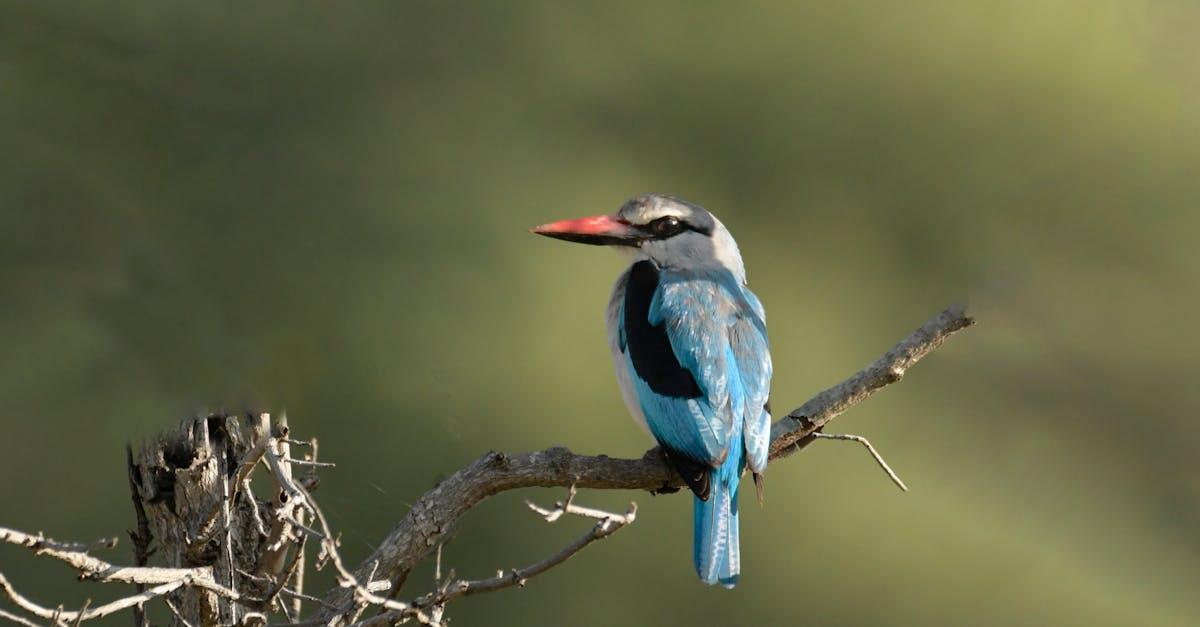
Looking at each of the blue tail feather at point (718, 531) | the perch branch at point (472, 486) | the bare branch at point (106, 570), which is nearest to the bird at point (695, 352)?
the blue tail feather at point (718, 531)

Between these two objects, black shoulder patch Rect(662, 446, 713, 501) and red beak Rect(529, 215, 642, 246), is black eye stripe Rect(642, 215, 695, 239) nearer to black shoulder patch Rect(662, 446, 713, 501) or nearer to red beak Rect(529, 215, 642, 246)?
red beak Rect(529, 215, 642, 246)

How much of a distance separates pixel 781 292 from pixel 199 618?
8687 mm

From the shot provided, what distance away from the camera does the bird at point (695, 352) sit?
3154 millimetres

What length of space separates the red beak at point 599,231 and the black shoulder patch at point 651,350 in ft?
0.74

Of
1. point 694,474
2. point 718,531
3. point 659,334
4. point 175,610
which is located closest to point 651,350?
point 659,334

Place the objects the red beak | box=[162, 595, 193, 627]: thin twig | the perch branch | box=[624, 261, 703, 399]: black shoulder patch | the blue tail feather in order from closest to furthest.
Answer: box=[162, 595, 193, 627]: thin twig < the perch branch < the blue tail feather < box=[624, 261, 703, 399]: black shoulder patch < the red beak

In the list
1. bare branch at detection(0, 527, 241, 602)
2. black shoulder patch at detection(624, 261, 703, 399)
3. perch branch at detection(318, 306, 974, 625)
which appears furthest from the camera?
black shoulder patch at detection(624, 261, 703, 399)

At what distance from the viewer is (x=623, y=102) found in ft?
41.4

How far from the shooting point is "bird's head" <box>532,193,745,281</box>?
3809 millimetres

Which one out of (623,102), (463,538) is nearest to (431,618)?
(463,538)

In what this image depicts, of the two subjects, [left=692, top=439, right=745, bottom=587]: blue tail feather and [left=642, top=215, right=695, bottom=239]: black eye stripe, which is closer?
[left=692, top=439, right=745, bottom=587]: blue tail feather

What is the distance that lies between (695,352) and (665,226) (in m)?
0.59

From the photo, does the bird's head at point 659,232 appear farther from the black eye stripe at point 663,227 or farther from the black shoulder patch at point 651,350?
the black shoulder patch at point 651,350

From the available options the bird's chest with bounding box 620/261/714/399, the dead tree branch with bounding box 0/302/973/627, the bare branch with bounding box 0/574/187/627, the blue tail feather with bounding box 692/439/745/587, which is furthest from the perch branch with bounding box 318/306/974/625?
the bare branch with bounding box 0/574/187/627
